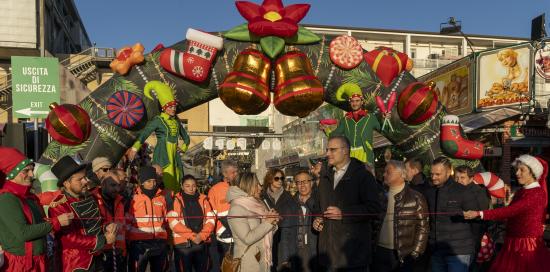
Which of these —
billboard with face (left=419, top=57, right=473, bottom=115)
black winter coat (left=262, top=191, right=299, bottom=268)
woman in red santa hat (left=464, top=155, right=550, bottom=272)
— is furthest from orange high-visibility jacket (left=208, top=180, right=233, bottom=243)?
billboard with face (left=419, top=57, right=473, bottom=115)

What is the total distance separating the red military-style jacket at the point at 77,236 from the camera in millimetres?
3335

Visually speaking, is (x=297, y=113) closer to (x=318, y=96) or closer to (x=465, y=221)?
(x=318, y=96)

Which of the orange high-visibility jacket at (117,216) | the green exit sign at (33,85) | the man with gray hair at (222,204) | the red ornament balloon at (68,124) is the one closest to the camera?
the orange high-visibility jacket at (117,216)

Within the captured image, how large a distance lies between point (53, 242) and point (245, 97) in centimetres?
351

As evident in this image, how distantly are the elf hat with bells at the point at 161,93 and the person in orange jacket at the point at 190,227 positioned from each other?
160 centimetres

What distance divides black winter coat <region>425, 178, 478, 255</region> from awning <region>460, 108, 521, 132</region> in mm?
6662

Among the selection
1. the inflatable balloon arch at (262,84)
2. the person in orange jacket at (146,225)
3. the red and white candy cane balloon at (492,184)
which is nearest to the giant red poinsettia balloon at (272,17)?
the inflatable balloon arch at (262,84)

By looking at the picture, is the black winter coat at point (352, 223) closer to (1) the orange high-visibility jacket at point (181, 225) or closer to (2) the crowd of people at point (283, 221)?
(2) the crowd of people at point (283, 221)

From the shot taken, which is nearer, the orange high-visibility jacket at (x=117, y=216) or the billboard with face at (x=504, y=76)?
→ the orange high-visibility jacket at (x=117, y=216)

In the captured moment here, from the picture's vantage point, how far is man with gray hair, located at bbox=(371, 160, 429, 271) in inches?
152

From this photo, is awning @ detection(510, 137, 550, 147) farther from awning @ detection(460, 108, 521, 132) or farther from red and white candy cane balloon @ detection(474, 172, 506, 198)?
red and white candy cane balloon @ detection(474, 172, 506, 198)

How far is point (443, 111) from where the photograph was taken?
707 centimetres

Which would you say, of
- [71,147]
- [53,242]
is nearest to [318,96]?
[71,147]

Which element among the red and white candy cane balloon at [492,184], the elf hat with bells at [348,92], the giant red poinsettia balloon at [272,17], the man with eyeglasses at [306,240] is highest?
the giant red poinsettia balloon at [272,17]
